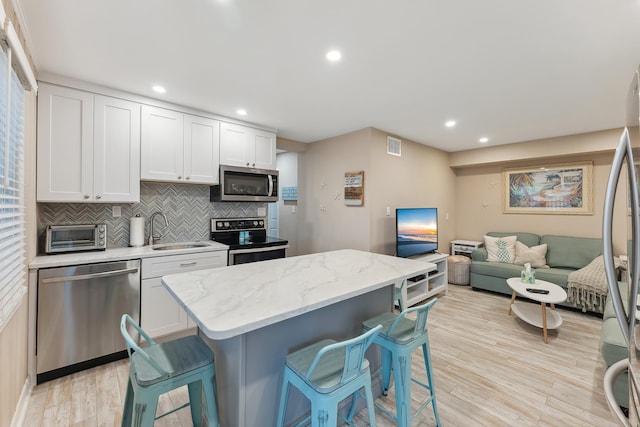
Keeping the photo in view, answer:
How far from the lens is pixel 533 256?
14.2ft

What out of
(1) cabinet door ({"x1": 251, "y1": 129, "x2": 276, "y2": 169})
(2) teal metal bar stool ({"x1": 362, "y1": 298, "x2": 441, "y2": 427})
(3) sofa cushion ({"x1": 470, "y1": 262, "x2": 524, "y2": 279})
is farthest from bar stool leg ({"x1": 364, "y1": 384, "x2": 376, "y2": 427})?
(3) sofa cushion ({"x1": 470, "y1": 262, "x2": 524, "y2": 279})

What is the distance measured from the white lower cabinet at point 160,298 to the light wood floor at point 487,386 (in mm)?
365

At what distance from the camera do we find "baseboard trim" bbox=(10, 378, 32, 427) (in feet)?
5.51

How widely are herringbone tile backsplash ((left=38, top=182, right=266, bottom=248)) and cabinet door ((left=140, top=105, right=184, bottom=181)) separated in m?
0.35

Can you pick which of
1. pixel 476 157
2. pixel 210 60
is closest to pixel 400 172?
pixel 476 157

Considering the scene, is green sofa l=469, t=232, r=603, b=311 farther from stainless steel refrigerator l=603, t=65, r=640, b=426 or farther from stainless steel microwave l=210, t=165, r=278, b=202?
stainless steel refrigerator l=603, t=65, r=640, b=426

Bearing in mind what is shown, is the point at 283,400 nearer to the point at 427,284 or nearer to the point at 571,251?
the point at 427,284

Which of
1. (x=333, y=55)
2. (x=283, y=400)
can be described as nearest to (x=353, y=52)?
(x=333, y=55)

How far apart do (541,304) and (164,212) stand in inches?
172

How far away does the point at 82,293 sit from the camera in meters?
2.24

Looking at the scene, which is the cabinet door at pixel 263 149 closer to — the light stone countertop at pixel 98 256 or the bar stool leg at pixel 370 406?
the light stone countertop at pixel 98 256

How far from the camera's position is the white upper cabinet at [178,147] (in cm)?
283

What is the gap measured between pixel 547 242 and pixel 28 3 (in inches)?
245

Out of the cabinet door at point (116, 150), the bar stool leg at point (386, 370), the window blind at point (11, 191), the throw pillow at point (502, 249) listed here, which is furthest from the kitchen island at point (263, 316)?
the throw pillow at point (502, 249)
